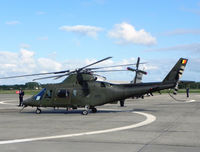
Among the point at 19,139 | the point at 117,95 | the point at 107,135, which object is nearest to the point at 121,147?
the point at 107,135

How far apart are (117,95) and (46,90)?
219 inches

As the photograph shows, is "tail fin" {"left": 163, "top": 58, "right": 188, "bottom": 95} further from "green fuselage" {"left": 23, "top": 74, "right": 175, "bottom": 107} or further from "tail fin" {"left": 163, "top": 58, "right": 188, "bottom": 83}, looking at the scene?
"green fuselage" {"left": 23, "top": 74, "right": 175, "bottom": 107}

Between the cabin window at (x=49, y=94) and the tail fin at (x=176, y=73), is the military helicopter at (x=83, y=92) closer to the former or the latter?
the cabin window at (x=49, y=94)

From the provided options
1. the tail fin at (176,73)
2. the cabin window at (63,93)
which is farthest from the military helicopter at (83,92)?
the tail fin at (176,73)

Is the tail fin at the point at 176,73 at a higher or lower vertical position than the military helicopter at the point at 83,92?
higher

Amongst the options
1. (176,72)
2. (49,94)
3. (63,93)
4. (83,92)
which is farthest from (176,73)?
(49,94)

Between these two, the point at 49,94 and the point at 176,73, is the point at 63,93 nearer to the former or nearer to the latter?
the point at 49,94

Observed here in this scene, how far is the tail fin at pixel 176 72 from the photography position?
71.6 feet

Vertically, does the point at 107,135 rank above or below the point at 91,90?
below

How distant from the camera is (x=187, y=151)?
8297 millimetres

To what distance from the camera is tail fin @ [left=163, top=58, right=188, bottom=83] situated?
71.6ft

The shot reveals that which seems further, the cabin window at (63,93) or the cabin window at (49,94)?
the cabin window at (49,94)

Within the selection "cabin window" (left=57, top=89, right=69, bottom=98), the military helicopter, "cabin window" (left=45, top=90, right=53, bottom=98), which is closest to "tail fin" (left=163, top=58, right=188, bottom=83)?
the military helicopter

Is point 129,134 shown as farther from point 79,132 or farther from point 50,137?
point 50,137
